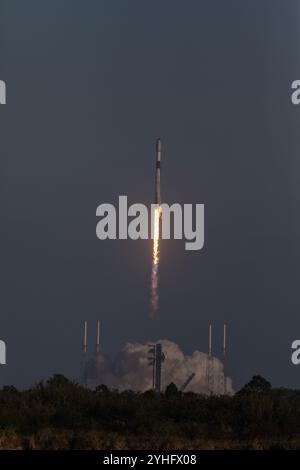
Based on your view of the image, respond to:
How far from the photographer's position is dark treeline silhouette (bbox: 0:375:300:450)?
53.0 meters

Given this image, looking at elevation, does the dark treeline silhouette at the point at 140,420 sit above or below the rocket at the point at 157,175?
below

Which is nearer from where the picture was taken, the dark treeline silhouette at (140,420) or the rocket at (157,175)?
the dark treeline silhouette at (140,420)

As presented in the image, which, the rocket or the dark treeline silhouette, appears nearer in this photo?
the dark treeline silhouette

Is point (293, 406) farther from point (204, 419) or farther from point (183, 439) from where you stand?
point (183, 439)

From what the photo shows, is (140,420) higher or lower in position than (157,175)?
lower

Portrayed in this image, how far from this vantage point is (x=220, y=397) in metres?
66.6

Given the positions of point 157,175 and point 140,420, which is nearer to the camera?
point 140,420

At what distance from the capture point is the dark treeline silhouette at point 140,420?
53.0m

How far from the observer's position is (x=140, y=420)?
2322 inches

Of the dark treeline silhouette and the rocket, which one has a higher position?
the rocket
